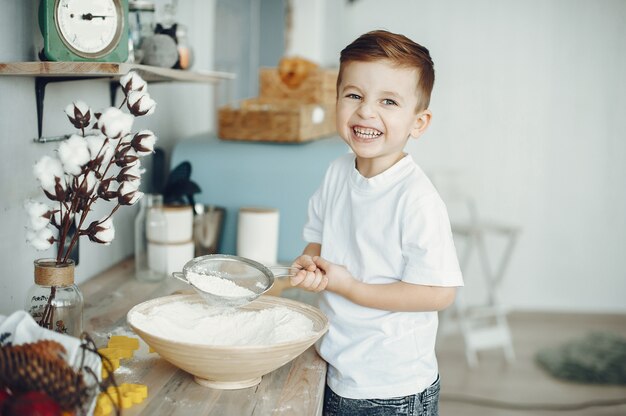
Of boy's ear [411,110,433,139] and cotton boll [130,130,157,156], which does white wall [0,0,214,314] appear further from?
boy's ear [411,110,433,139]

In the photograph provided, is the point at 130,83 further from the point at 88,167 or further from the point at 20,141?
the point at 20,141

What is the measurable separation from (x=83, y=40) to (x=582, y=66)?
4502mm

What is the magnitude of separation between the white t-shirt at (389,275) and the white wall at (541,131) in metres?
3.81

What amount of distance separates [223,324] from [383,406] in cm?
32

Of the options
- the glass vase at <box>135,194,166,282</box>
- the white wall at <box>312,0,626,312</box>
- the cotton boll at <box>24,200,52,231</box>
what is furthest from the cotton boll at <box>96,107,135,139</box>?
the white wall at <box>312,0,626,312</box>

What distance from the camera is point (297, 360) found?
1278 millimetres

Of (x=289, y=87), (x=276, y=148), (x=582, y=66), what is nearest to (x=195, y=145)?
(x=276, y=148)

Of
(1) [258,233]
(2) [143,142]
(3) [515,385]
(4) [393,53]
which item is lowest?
(3) [515,385]

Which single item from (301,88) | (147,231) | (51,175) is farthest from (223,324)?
(301,88)

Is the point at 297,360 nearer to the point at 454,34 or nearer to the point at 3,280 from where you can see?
the point at 3,280

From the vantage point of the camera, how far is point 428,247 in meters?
1.21

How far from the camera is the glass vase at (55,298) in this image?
1.09 m

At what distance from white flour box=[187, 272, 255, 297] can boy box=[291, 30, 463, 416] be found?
0.31 feet

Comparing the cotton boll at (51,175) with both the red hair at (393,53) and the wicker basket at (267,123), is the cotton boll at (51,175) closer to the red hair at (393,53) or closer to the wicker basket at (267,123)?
the red hair at (393,53)
